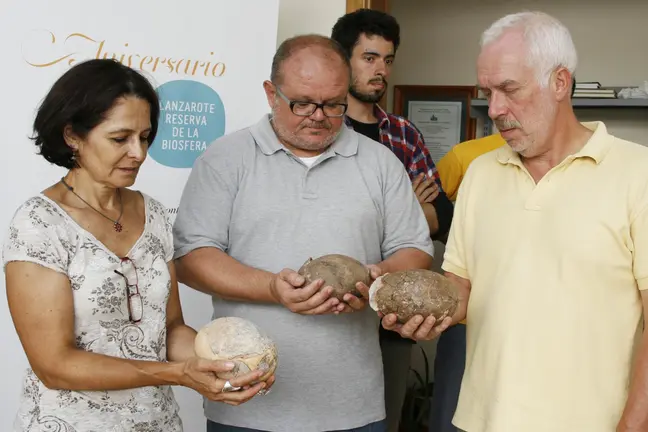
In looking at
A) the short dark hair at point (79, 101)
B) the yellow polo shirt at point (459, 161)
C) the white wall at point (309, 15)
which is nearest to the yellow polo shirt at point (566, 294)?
the short dark hair at point (79, 101)

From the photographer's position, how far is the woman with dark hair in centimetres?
135

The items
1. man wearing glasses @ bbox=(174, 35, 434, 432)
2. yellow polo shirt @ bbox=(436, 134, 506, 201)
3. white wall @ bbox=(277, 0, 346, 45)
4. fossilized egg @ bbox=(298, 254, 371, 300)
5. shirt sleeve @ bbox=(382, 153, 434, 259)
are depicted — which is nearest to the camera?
fossilized egg @ bbox=(298, 254, 371, 300)

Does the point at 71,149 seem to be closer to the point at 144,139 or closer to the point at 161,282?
the point at 144,139

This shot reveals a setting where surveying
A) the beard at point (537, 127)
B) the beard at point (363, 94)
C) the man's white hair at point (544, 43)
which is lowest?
the beard at point (537, 127)

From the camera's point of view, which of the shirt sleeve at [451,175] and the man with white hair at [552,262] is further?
the shirt sleeve at [451,175]

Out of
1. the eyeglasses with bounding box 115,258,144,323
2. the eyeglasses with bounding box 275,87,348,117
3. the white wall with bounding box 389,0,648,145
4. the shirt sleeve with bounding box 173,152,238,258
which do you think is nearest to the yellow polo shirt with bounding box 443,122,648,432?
the eyeglasses with bounding box 275,87,348,117

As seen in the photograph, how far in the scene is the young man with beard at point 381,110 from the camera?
2.45m

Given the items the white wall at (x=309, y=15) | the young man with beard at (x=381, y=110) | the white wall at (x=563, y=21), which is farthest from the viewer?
the white wall at (x=563, y=21)

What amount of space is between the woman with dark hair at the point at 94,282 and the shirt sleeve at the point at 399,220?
60 centimetres

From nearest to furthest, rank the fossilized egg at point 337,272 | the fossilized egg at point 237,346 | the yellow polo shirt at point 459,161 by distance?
the fossilized egg at point 237,346
the fossilized egg at point 337,272
the yellow polo shirt at point 459,161

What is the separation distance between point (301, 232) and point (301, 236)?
0.03 ft

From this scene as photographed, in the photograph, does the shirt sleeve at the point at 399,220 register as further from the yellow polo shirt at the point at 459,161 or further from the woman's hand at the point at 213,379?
the yellow polo shirt at the point at 459,161

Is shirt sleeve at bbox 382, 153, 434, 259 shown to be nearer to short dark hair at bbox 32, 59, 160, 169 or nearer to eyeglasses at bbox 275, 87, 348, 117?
eyeglasses at bbox 275, 87, 348, 117

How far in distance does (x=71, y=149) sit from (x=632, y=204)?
3.73 feet
